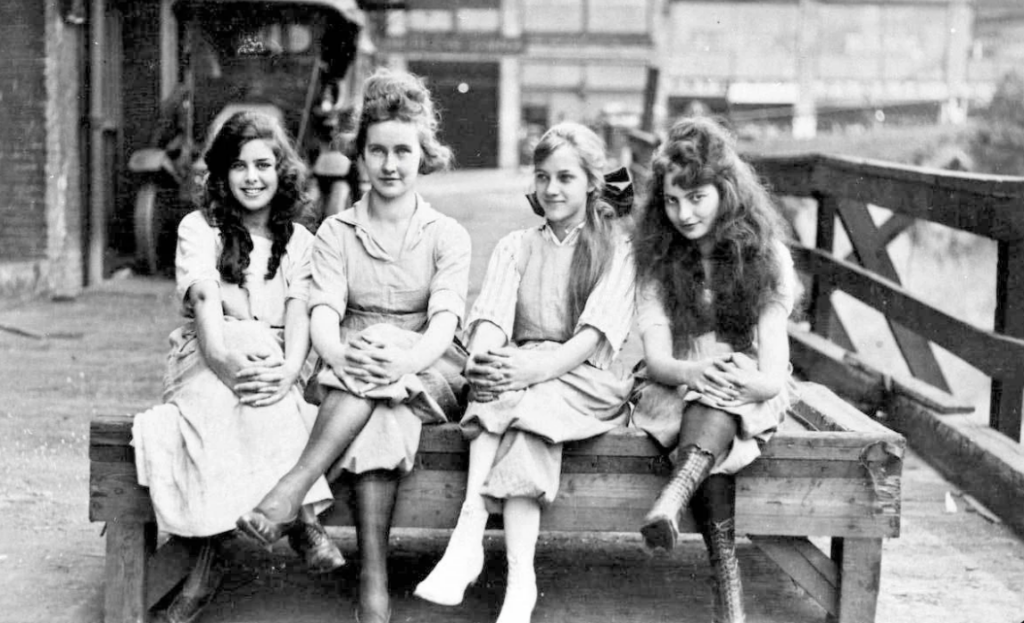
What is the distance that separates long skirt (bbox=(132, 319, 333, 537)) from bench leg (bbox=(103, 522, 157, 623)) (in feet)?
0.41

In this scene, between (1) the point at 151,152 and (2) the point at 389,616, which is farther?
(1) the point at 151,152

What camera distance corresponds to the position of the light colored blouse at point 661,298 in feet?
10.2

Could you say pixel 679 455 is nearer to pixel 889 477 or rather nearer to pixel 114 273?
pixel 889 477

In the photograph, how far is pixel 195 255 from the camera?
3.22 m

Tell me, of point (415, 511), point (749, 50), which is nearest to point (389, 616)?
point (415, 511)

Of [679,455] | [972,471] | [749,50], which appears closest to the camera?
[679,455]

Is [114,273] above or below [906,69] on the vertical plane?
below

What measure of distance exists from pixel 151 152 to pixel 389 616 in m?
6.78

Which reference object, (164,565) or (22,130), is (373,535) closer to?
(164,565)

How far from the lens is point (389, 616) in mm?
2885

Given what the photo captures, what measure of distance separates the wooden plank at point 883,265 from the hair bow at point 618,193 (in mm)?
2574

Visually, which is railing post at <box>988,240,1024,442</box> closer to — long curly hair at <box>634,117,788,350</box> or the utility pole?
long curly hair at <box>634,117,788,350</box>

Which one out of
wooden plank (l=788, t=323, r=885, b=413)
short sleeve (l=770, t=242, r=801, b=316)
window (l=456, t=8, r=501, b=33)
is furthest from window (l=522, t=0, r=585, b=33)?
short sleeve (l=770, t=242, r=801, b=316)

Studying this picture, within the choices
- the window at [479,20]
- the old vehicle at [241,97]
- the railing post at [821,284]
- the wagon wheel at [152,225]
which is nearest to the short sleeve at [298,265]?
the railing post at [821,284]
